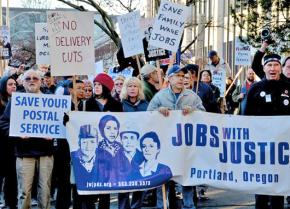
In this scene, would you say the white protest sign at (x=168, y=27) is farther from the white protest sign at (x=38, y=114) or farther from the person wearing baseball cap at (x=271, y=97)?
the white protest sign at (x=38, y=114)

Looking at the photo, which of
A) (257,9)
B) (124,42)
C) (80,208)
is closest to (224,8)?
(257,9)

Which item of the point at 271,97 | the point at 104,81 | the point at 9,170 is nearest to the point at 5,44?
the point at 9,170

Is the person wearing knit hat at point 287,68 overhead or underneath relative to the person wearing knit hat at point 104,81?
overhead

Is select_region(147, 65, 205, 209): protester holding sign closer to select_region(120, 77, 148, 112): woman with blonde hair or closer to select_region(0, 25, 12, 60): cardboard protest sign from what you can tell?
select_region(120, 77, 148, 112): woman with blonde hair

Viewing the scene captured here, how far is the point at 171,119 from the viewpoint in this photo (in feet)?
23.8

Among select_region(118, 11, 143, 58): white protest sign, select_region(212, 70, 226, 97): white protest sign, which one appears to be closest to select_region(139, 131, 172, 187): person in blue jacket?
select_region(118, 11, 143, 58): white protest sign

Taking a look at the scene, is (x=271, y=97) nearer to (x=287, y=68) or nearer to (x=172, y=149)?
(x=287, y=68)

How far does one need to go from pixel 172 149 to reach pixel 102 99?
42.8 inches

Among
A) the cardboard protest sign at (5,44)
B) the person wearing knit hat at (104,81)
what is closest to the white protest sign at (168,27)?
the person wearing knit hat at (104,81)

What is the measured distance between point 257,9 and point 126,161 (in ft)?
26.7

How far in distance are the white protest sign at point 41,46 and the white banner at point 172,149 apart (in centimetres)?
475

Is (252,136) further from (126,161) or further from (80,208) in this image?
(80,208)

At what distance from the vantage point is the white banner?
712 centimetres

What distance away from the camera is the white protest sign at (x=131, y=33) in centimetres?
953
